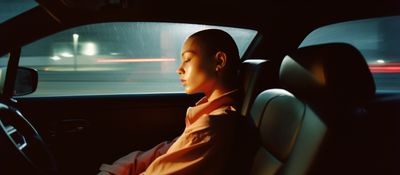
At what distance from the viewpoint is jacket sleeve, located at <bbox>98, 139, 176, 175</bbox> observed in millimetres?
2156

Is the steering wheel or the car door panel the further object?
the car door panel

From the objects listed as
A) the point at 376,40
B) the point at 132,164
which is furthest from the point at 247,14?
the point at 132,164

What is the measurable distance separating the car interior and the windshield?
2 centimetres

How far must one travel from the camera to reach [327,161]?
4.99 feet

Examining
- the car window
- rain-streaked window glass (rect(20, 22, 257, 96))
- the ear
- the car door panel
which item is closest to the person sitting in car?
the ear

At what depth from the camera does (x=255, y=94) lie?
2.21m

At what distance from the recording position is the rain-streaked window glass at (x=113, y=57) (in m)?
2.99

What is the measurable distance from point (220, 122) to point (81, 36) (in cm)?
163

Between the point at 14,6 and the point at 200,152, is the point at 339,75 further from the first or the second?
the point at 14,6

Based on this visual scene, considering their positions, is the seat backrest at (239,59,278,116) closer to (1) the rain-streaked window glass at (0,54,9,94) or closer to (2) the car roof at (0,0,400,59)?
(2) the car roof at (0,0,400,59)

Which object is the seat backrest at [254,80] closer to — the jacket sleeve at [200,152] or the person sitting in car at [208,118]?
the person sitting in car at [208,118]

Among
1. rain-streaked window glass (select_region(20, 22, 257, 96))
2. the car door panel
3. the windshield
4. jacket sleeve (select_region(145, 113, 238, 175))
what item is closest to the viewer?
jacket sleeve (select_region(145, 113, 238, 175))

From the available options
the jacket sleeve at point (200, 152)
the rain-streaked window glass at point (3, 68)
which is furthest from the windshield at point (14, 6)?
Result: the jacket sleeve at point (200, 152)

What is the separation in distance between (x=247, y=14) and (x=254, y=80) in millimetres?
1046
